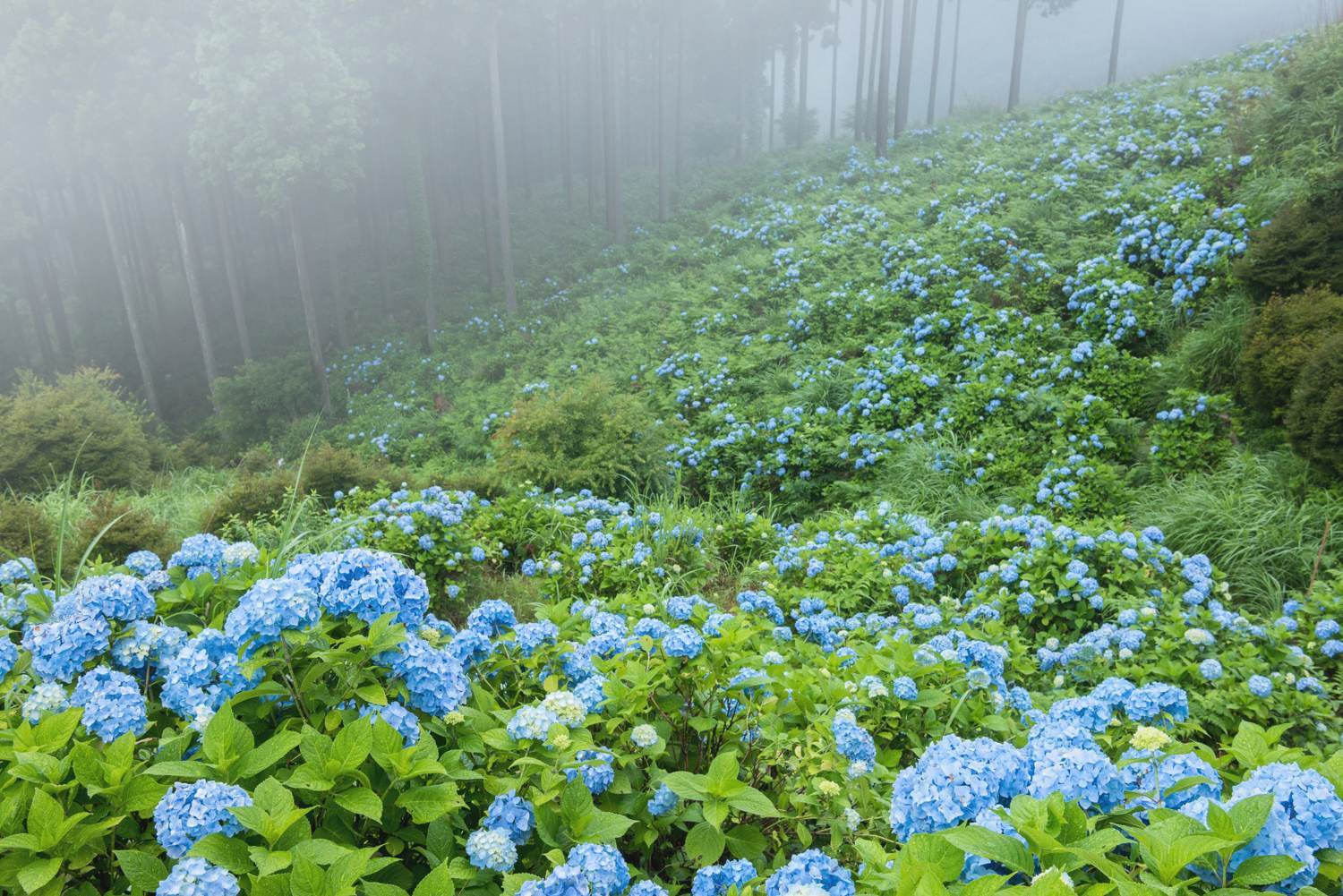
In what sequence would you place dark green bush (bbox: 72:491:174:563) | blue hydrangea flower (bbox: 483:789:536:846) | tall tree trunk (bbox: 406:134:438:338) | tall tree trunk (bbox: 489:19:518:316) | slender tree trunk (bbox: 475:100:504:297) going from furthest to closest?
1. slender tree trunk (bbox: 475:100:504:297)
2. tall tree trunk (bbox: 406:134:438:338)
3. tall tree trunk (bbox: 489:19:518:316)
4. dark green bush (bbox: 72:491:174:563)
5. blue hydrangea flower (bbox: 483:789:536:846)

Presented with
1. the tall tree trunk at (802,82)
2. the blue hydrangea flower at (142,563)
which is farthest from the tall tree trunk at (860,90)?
the blue hydrangea flower at (142,563)

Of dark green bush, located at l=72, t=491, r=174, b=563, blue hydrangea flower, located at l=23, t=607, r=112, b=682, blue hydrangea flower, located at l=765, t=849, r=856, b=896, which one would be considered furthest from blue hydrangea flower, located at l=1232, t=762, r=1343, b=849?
dark green bush, located at l=72, t=491, r=174, b=563

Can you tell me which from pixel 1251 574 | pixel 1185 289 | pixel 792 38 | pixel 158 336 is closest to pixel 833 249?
pixel 1185 289

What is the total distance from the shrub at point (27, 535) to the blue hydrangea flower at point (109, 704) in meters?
3.81

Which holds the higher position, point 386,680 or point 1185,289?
point 386,680

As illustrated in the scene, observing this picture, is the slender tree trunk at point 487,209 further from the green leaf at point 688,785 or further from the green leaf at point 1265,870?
the green leaf at point 1265,870

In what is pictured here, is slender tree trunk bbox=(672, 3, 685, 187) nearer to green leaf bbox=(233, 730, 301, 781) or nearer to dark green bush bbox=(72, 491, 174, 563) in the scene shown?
dark green bush bbox=(72, 491, 174, 563)

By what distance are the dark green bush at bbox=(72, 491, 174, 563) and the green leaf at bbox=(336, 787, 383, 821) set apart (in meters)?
4.20

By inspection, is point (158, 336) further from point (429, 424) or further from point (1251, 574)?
point (1251, 574)

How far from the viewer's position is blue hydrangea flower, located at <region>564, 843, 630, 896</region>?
1395 millimetres

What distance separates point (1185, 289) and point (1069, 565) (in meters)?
4.49

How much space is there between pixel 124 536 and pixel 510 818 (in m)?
4.45

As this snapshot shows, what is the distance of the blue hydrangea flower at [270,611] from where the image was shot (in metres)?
1.61

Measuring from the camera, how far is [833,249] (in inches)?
477
